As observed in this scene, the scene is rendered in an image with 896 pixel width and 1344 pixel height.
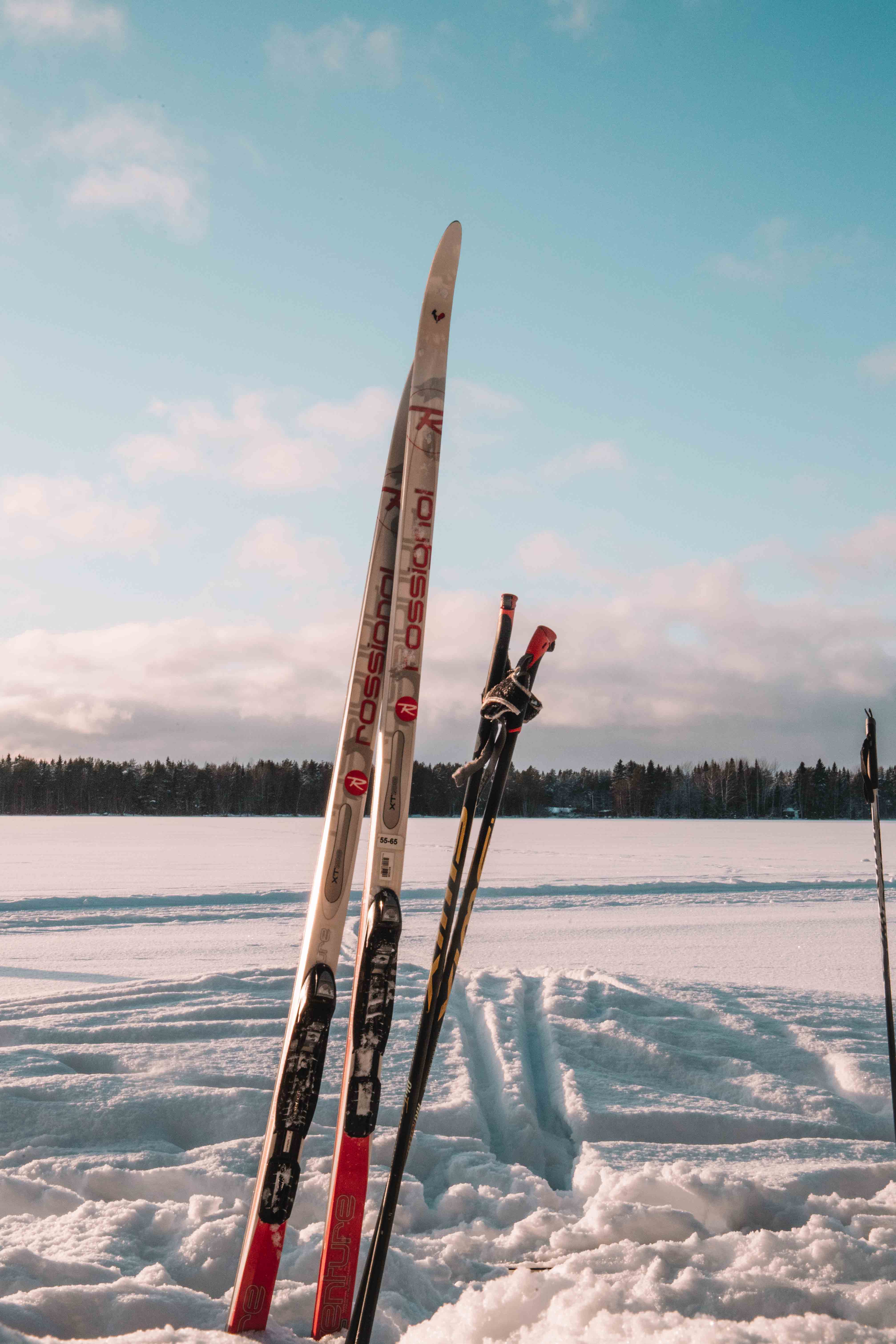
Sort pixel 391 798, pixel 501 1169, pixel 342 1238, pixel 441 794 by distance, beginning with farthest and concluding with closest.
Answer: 1. pixel 441 794
2. pixel 501 1169
3. pixel 391 798
4. pixel 342 1238

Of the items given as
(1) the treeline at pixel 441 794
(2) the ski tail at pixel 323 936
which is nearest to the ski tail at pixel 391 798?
(2) the ski tail at pixel 323 936

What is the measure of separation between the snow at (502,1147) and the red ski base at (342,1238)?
0.33 feet

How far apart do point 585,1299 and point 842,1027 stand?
3.08 metres

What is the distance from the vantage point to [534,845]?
62.0 feet

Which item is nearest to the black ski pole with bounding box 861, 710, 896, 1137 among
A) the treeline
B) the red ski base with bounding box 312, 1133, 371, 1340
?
the red ski base with bounding box 312, 1133, 371, 1340

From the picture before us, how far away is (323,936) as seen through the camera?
243cm

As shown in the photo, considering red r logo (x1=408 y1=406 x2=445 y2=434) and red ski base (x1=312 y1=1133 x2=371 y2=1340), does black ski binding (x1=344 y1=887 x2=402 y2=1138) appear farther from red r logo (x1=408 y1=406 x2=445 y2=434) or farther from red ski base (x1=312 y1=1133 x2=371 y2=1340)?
red r logo (x1=408 y1=406 x2=445 y2=434)

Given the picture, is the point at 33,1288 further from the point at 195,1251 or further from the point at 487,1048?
the point at 487,1048

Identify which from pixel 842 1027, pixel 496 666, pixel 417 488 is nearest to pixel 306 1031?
pixel 496 666

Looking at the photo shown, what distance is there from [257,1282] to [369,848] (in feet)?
3.83

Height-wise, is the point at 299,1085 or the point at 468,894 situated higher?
the point at 468,894

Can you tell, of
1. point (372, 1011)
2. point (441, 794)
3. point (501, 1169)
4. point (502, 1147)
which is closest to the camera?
point (372, 1011)

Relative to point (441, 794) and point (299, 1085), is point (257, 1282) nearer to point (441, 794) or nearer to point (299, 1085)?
point (299, 1085)

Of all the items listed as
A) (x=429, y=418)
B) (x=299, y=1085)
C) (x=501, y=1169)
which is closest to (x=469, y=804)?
(x=299, y=1085)
